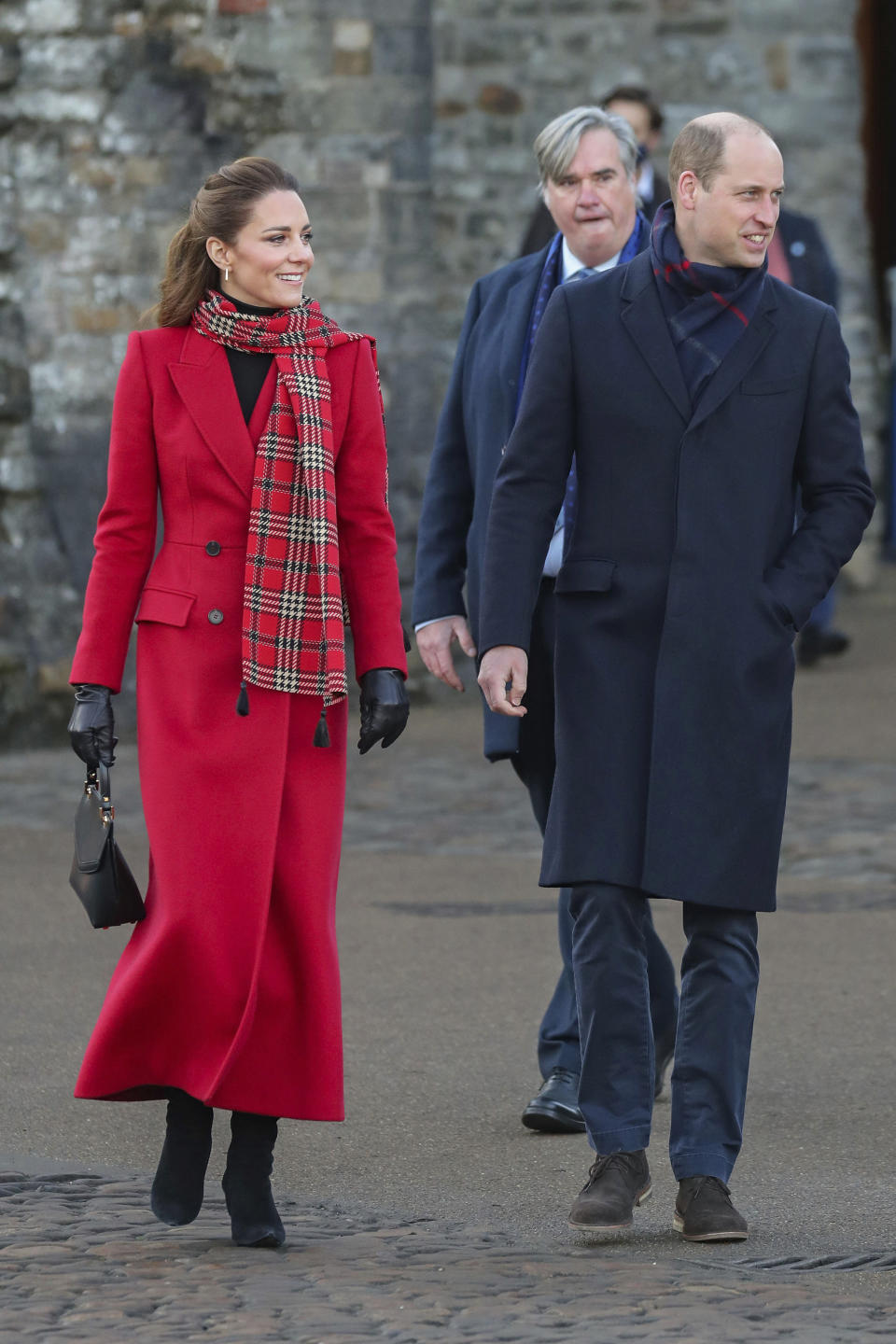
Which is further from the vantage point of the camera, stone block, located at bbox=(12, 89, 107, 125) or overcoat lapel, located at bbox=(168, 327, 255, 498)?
stone block, located at bbox=(12, 89, 107, 125)

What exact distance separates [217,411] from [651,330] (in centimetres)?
83

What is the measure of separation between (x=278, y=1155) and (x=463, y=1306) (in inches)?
54.5

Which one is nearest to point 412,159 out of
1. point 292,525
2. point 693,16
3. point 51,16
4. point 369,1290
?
point 51,16

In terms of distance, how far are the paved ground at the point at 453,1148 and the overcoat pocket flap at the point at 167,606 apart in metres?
1.06

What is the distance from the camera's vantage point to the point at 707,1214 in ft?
13.9

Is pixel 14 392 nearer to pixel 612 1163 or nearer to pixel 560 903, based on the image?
pixel 560 903

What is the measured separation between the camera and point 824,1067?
5586 mm

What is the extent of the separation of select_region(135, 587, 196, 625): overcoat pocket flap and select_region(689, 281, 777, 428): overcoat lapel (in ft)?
3.16

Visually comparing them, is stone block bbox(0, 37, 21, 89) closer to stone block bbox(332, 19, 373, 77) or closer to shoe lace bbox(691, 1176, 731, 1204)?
stone block bbox(332, 19, 373, 77)

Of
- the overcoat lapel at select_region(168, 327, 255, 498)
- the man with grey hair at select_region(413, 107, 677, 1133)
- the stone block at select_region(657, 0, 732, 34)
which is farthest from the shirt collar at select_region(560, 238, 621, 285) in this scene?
the stone block at select_region(657, 0, 732, 34)

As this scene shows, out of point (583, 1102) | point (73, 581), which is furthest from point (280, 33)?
point (583, 1102)

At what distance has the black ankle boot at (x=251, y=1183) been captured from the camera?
4105 mm

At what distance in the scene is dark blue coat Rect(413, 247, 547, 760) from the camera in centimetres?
523

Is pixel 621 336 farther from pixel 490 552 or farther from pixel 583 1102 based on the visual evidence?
pixel 583 1102
